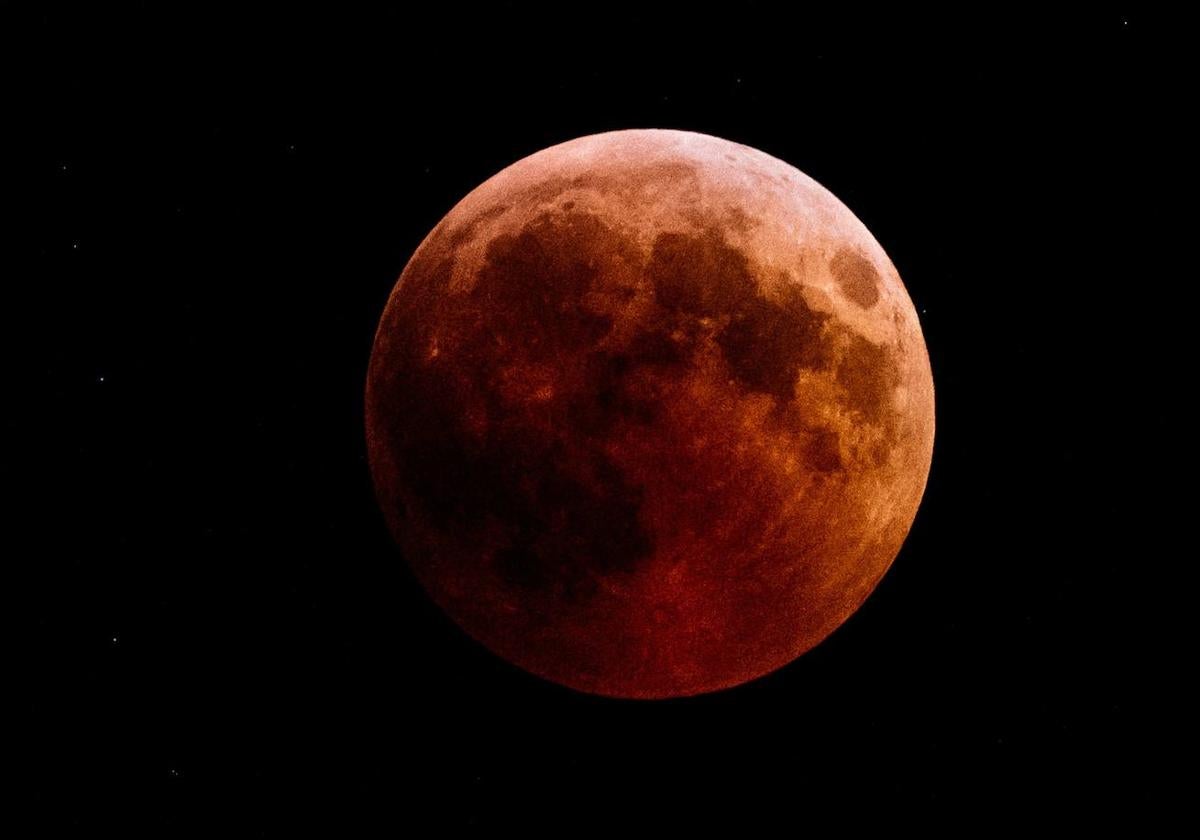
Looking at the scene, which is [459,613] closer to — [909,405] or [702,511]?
Answer: [702,511]

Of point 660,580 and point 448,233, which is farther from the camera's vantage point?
point 448,233

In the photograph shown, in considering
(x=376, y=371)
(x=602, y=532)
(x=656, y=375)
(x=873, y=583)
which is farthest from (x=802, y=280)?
(x=376, y=371)

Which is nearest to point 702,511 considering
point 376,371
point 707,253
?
point 707,253

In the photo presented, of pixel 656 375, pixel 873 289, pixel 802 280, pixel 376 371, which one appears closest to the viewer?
pixel 656 375

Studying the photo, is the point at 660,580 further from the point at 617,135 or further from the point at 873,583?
the point at 617,135

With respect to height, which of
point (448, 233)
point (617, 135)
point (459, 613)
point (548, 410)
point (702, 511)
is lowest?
point (459, 613)

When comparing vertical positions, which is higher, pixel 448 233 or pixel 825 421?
pixel 448 233

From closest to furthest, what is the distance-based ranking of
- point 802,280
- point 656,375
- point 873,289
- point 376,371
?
1. point 656,375
2. point 802,280
3. point 873,289
4. point 376,371
